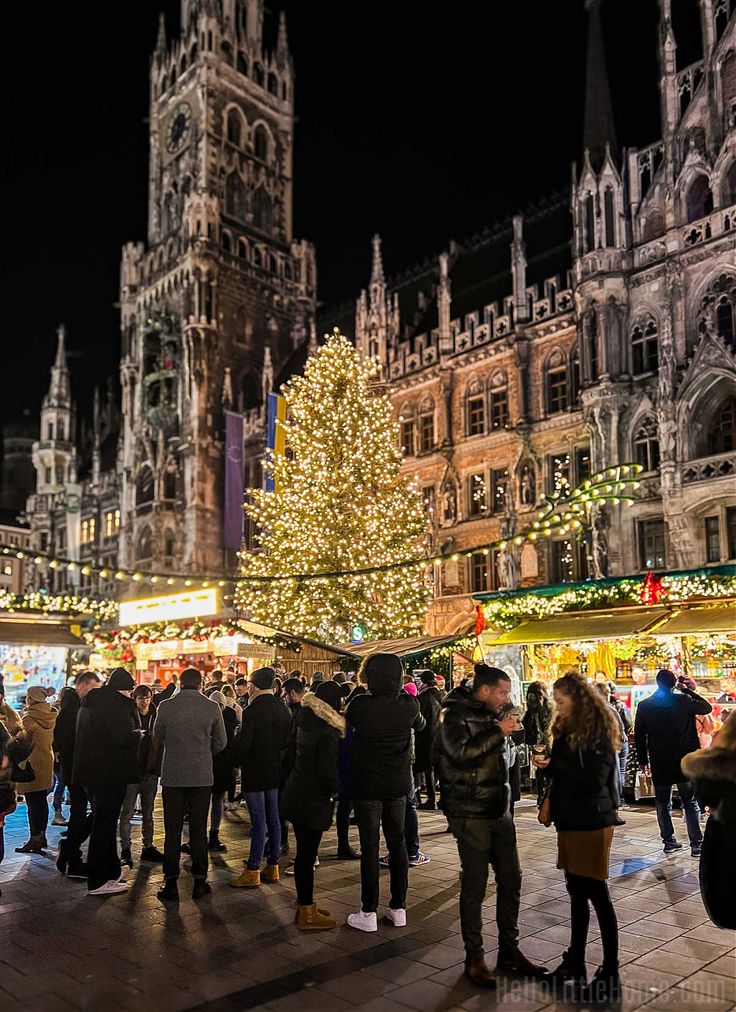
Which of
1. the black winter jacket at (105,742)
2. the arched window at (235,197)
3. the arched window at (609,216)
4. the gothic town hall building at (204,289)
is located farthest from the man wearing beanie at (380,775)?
the arched window at (235,197)

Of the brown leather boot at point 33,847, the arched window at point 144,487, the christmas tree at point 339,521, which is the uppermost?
the arched window at point 144,487

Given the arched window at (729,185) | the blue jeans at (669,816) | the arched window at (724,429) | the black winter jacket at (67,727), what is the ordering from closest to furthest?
the blue jeans at (669,816), the black winter jacket at (67,727), the arched window at (724,429), the arched window at (729,185)

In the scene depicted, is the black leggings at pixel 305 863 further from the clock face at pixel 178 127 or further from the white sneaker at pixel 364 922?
the clock face at pixel 178 127

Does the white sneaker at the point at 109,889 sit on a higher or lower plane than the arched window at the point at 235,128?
lower

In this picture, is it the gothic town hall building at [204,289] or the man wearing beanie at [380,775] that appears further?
the gothic town hall building at [204,289]

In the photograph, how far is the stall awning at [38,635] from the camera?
18656 millimetres

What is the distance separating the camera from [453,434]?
101 ft

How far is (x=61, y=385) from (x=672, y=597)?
54.8 m

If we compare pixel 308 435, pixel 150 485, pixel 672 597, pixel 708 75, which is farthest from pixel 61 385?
pixel 672 597

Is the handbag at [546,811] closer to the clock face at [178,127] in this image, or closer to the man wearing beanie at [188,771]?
the man wearing beanie at [188,771]

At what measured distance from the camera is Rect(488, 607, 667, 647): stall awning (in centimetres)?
1375

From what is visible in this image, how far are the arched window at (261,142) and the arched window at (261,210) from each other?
192cm

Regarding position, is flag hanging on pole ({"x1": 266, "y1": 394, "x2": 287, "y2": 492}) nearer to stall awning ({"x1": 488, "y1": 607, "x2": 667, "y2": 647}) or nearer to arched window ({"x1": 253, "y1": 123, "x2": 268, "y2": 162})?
stall awning ({"x1": 488, "y1": 607, "x2": 667, "y2": 647})

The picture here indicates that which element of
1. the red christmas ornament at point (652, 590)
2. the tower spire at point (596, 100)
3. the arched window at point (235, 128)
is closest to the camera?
the red christmas ornament at point (652, 590)
